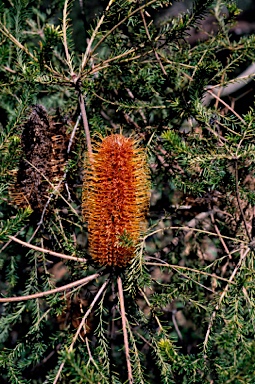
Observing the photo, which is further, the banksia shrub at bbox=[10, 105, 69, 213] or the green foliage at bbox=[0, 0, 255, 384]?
the banksia shrub at bbox=[10, 105, 69, 213]

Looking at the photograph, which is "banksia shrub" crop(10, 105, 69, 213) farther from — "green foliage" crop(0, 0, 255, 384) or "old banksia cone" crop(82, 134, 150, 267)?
"old banksia cone" crop(82, 134, 150, 267)

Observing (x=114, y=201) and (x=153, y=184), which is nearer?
(x=114, y=201)

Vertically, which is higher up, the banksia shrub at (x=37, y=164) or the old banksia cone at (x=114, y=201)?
the banksia shrub at (x=37, y=164)

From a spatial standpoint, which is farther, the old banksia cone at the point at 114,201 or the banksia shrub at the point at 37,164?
the banksia shrub at the point at 37,164

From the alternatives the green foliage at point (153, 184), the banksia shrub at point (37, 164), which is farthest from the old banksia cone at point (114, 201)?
the banksia shrub at point (37, 164)

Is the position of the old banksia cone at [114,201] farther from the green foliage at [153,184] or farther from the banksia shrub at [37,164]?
the banksia shrub at [37,164]

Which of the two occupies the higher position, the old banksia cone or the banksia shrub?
the banksia shrub

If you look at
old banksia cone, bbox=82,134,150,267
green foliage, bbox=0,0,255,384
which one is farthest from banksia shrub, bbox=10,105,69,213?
old banksia cone, bbox=82,134,150,267

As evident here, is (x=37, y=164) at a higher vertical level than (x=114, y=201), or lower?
higher
